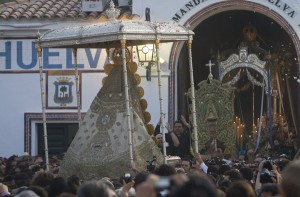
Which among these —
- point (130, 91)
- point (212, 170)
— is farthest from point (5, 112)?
point (212, 170)

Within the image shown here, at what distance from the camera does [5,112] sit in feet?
87.6

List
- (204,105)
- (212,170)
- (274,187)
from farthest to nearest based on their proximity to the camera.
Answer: (204,105) → (212,170) → (274,187)

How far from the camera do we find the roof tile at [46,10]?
87.1 feet

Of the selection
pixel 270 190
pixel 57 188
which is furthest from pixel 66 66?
pixel 270 190

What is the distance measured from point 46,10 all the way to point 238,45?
4785 millimetres

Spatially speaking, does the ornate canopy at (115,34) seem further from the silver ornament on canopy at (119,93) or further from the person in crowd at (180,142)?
the person in crowd at (180,142)

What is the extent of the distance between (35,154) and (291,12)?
22.8 feet

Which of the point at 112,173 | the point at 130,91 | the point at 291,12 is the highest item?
the point at 291,12

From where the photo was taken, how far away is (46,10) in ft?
89.2

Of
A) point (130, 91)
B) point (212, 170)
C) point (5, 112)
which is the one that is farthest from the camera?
point (5, 112)

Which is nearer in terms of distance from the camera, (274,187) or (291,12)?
(274,187)

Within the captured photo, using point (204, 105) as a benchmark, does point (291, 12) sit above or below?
above

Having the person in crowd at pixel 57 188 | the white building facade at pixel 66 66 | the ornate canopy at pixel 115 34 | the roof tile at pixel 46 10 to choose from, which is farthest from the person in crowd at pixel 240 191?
the roof tile at pixel 46 10

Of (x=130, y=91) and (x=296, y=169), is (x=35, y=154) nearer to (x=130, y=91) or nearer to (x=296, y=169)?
(x=130, y=91)
